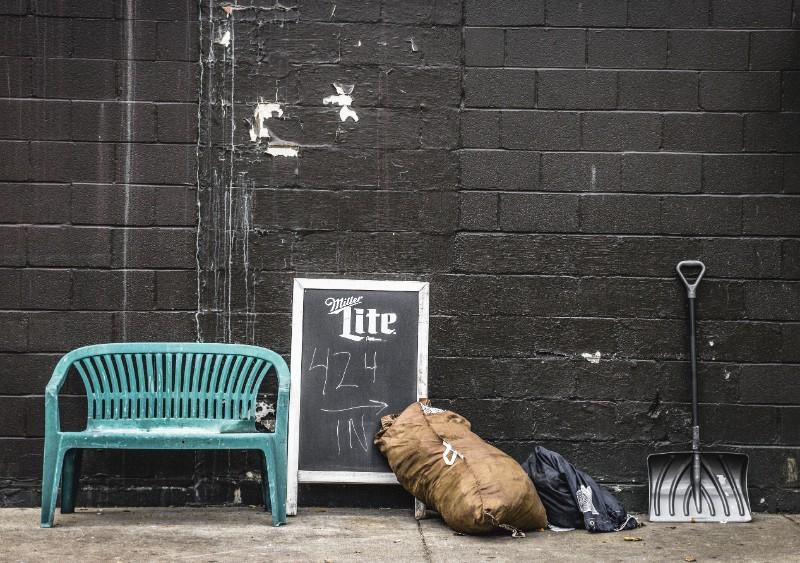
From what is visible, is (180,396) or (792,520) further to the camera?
(792,520)

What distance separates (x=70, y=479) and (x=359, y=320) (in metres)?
1.90

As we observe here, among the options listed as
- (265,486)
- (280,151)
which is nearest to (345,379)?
(265,486)

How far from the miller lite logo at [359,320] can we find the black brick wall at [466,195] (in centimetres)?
24

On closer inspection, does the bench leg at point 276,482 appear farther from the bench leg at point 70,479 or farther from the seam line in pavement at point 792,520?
the seam line in pavement at point 792,520

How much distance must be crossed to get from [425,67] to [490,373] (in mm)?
1921

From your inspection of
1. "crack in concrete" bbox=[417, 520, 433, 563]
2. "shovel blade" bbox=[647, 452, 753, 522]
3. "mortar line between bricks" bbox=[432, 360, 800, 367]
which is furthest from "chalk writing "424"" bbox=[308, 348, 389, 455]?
"shovel blade" bbox=[647, 452, 753, 522]

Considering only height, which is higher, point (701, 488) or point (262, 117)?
point (262, 117)

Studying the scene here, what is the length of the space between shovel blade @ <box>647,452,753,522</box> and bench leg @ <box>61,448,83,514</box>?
3333mm

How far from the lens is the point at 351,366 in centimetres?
583

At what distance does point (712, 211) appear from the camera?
5.92 meters

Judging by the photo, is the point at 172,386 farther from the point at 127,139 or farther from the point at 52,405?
the point at 127,139

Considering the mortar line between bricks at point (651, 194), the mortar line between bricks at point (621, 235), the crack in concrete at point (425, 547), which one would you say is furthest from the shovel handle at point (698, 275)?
the crack in concrete at point (425, 547)

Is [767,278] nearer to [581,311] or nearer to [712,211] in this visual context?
[712,211]

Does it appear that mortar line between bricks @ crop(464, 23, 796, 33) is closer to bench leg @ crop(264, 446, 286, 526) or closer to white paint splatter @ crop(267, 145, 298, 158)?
white paint splatter @ crop(267, 145, 298, 158)
